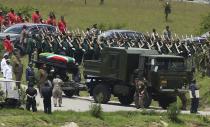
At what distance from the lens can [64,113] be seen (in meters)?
27.4

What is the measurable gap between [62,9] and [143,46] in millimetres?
36595

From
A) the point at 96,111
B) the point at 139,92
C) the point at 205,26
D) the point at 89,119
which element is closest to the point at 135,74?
the point at 139,92

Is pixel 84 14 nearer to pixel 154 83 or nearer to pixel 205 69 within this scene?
pixel 205 69

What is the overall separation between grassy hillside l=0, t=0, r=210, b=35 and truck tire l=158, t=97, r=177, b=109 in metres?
26.0

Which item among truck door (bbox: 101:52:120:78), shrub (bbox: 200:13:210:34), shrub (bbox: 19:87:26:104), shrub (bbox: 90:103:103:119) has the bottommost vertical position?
shrub (bbox: 90:103:103:119)

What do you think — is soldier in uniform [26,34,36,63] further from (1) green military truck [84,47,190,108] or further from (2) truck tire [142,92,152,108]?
(2) truck tire [142,92,152,108]

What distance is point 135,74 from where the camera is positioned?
32.9 meters

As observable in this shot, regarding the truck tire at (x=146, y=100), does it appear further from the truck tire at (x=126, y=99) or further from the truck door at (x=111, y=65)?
the truck door at (x=111, y=65)

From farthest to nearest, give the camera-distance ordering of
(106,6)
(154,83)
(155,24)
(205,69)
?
(106,6)
(155,24)
(205,69)
(154,83)

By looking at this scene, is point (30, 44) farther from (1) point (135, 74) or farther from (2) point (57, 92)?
(2) point (57, 92)

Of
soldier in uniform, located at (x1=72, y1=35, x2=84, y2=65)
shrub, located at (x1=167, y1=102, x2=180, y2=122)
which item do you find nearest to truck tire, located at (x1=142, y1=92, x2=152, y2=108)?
shrub, located at (x1=167, y1=102, x2=180, y2=122)

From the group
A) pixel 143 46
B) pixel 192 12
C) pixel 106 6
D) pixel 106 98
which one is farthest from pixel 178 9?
pixel 106 98

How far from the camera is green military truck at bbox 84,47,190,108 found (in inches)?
1283

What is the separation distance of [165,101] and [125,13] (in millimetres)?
42752
